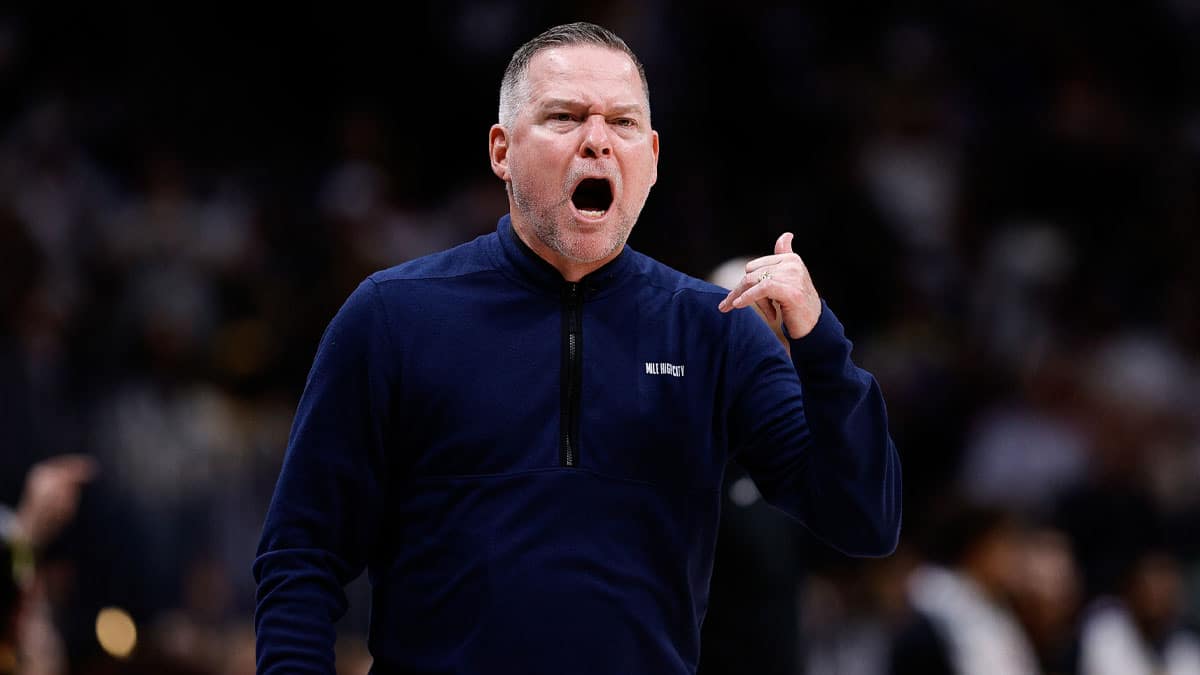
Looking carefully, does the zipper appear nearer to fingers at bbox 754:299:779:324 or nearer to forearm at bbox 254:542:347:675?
fingers at bbox 754:299:779:324

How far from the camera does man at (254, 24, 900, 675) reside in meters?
2.52

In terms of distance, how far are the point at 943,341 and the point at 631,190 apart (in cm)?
648

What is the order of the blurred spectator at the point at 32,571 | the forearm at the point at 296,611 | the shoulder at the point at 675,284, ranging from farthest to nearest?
the blurred spectator at the point at 32,571 < the shoulder at the point at 675,284 < the forearm at the point at 296,611

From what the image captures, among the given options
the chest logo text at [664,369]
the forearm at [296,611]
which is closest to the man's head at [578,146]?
the chest logo text at [664,369]

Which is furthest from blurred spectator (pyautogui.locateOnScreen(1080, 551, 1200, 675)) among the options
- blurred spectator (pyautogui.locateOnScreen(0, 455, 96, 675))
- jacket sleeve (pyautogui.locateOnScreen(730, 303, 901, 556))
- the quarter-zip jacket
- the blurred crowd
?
the quarter-zip jacket

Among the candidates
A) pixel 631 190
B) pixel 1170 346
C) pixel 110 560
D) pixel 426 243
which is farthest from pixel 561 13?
pixel 631 190

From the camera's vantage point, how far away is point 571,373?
2.63m

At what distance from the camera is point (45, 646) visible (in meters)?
4.42

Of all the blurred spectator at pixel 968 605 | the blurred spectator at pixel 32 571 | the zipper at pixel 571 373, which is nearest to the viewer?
the zipper at pixel 571 373

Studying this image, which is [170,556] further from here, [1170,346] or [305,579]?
[1170,346]

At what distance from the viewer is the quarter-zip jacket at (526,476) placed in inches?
98.8

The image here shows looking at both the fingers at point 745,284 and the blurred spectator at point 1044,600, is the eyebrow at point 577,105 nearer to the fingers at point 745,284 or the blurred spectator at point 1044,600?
the fingers at point 745,284

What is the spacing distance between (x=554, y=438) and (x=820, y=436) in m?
0.43

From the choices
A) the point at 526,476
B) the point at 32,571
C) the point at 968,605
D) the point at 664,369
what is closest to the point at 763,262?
the point at 664,369
